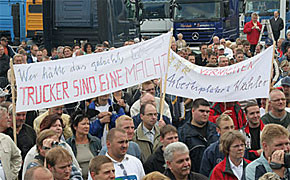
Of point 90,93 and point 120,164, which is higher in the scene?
point 90,93

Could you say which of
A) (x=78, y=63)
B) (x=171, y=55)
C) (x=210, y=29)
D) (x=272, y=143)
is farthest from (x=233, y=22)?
(x=272, y=143)

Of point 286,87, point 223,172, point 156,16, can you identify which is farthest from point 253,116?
point 156,16

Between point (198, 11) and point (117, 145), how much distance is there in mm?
20063

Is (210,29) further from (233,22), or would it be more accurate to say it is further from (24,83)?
(24,83)

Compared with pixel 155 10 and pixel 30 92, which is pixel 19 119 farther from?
pixel 155 10

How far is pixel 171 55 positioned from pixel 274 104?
7.01 feet

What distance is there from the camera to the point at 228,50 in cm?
1872

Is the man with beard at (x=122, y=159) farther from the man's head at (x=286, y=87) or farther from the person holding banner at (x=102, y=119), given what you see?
the man's head at (x=286, y=87)

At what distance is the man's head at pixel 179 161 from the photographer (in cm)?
665

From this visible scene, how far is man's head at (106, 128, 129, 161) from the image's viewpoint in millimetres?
7197

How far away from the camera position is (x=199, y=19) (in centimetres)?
2661

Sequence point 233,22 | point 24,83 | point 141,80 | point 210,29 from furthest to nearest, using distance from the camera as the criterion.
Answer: point 233,22, point 210,29, point 141,80, point 24,83

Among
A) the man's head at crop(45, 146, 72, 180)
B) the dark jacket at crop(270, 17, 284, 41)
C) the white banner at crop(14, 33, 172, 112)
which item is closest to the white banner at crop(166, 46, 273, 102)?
the white banner at crop(14, 33, 172, 112)

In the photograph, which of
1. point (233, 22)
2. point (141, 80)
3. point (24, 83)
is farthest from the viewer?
point (233, 22)
